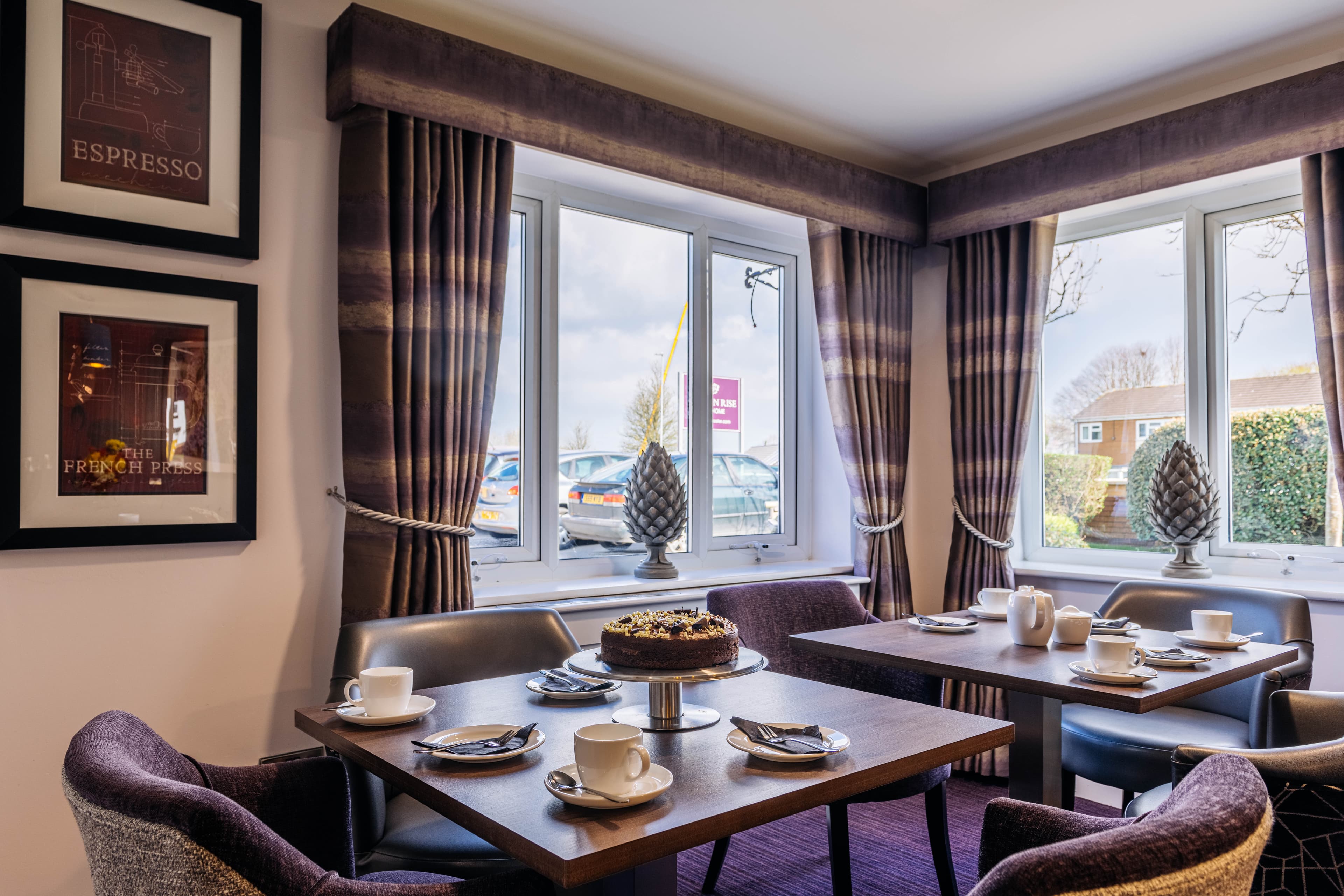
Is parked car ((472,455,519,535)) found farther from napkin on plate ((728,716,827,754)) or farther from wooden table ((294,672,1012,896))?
napkin on plate ((728,716,827,754))

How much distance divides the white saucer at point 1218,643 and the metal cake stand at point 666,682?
1.25m

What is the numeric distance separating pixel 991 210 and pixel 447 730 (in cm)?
307

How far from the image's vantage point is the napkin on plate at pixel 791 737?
1.27m

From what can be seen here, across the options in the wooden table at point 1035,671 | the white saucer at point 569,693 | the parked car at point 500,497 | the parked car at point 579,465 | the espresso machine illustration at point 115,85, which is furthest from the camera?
the parked car at point 579,465

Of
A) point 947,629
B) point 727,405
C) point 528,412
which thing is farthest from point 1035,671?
point 727,405

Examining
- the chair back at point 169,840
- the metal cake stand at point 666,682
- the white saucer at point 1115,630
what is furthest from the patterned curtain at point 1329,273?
the chair back at point 169,840

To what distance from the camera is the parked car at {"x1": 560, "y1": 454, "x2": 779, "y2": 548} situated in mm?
3262

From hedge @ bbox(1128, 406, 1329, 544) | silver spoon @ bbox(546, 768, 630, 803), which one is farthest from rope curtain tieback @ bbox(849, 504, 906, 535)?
silver spoon @ bbox(546, 768, 630, 803)

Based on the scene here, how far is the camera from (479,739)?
4.47 ft

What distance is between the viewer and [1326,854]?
124cm

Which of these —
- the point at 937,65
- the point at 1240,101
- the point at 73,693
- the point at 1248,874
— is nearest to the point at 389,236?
the point at 73,693

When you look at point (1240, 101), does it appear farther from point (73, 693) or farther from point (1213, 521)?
point (73, 693)

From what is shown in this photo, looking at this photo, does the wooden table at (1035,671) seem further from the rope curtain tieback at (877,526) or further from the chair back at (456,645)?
the rope curtain tieback at (877,526)

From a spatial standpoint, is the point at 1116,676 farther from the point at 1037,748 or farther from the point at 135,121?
the point at 135,121
